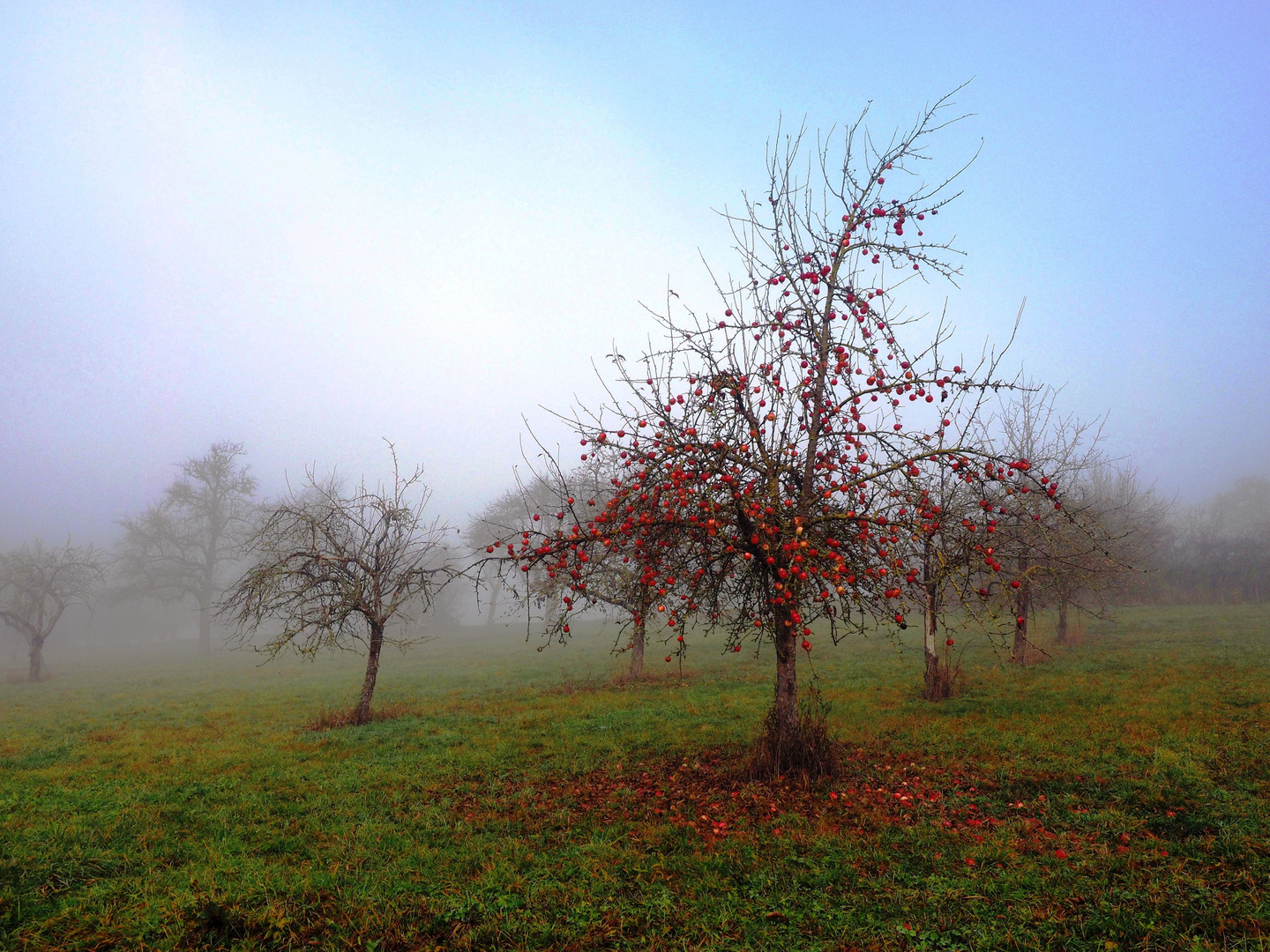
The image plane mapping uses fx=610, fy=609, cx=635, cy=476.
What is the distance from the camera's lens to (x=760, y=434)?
7590 millimetres

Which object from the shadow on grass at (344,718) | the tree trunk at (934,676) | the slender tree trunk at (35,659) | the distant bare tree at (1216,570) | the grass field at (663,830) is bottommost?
the slender tree trunk at (35,659)

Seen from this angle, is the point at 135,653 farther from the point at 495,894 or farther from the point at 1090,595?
the point at 1090,595

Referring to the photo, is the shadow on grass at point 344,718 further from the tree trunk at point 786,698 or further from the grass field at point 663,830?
the tree trunk at point 786,698

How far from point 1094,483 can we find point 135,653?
6430cm

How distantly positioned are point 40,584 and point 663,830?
37.6 m

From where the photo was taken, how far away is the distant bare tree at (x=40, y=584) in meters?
29.2

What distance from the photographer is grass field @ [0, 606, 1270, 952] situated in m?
4.68

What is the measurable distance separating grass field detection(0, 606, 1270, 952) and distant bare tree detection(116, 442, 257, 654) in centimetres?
3182

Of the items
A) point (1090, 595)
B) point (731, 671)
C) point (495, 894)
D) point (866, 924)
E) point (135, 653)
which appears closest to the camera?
point (866, 924)

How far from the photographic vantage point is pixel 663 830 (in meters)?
6.38

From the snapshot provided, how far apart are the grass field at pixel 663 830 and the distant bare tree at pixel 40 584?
22.2 metres

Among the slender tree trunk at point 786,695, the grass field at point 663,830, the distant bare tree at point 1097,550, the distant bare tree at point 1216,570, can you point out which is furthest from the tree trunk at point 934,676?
the distant bare tree at point 1216,570

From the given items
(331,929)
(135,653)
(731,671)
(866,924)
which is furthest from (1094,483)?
(135,653)

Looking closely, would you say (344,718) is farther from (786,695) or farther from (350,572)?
(786,695)
